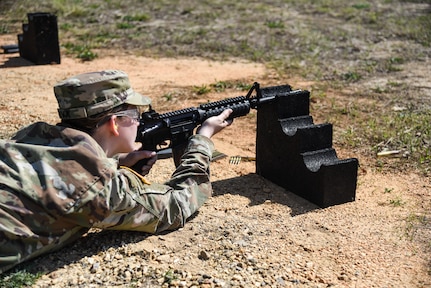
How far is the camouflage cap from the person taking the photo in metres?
3.63

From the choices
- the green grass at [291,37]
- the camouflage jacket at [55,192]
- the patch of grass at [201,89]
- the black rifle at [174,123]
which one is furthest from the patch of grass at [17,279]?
the patch of grass at [201,89]

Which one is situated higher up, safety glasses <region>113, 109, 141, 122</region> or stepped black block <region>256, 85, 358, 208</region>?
safety glasses <region>113, 109, 141, 122</region>

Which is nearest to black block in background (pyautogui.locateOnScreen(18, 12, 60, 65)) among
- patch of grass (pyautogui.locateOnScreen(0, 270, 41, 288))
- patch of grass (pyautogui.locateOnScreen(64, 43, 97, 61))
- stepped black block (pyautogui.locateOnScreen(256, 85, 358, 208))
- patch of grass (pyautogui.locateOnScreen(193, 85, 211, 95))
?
patch of grass (pyautogui.locateOnScreen(64, 43, 97, 61))

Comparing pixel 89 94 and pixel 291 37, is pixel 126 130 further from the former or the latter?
pixel 291 37

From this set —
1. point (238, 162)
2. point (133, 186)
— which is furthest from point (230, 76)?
point (133, 186)

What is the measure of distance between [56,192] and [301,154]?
6.80 feet

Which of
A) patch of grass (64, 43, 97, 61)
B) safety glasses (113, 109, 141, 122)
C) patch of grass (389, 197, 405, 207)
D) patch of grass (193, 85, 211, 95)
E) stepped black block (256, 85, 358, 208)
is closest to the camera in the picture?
safety glasses (113, 109, 141, 122)

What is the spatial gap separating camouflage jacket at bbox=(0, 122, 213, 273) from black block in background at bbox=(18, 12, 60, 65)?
6544 mm

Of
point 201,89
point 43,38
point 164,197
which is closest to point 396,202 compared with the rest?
point 164,197

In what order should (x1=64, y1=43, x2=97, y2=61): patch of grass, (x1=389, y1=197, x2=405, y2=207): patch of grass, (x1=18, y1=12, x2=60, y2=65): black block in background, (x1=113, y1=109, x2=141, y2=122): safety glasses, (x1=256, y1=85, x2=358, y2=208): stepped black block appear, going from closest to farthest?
(x1=113, y1=109, x2=141, y2=122): safety glasses < (x1=256, y1=85, x2=358, y2=208): stepped black block < (x1=389, y1=197, x2=405, y2=207): patch of grass < (x1=18, y1=12, x2=60, y2=65): black block in background < (x1=64, y1=43, x2=97, y2=61): patch of grass

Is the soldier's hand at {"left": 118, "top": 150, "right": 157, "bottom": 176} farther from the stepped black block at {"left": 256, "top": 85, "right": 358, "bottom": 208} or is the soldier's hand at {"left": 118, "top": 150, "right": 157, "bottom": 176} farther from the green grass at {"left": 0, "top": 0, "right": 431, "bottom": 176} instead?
the green grass at {"left": 0, "top": 0, "right": 431, "bottom": 176}

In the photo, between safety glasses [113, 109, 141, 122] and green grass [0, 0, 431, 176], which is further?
green grass [0, 0, 431, 176]

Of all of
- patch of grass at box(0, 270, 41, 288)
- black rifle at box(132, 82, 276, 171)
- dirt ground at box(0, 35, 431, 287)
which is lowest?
dirt ground at box(0, 35, 431, 287)

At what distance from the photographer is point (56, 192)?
347 cm
